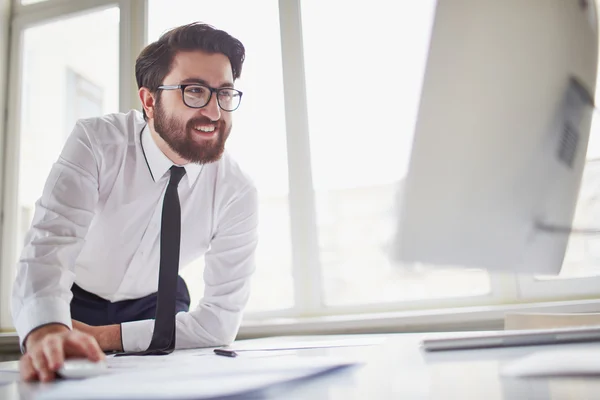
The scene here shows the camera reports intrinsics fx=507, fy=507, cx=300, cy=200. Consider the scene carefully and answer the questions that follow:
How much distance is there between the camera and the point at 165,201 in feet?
4.44

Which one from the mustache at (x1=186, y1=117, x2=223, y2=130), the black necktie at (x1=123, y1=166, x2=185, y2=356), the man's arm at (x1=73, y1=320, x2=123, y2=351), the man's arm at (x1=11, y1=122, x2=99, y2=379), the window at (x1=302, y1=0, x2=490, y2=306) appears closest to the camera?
the man's arm at (x1=11, y1=122, x2=99, y2=379)

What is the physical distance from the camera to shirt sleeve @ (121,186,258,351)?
143 cm

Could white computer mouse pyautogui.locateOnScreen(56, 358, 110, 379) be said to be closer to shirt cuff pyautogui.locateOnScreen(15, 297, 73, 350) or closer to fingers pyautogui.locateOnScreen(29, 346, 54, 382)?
fingers pyautogui.locateOnScreen(29, 346, 54, 382)

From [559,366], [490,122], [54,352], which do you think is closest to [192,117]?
[54,352]

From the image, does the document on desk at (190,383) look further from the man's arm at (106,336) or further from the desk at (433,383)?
the man's arm at (106,336)

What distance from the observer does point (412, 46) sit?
2.53 meters

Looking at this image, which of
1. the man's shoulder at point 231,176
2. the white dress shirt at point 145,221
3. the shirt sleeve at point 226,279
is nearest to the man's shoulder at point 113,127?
the white dress shirt at point 145,221

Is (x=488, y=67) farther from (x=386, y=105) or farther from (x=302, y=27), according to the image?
(x=302, y=27)

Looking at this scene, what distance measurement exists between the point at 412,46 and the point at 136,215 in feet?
5.40

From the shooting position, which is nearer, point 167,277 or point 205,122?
point 167,277

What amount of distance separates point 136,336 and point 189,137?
2.11 feet

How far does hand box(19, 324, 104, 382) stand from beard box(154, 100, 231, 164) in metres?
0.94

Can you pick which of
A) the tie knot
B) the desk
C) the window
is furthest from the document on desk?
the window

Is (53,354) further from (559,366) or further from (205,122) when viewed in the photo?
(205,122)
